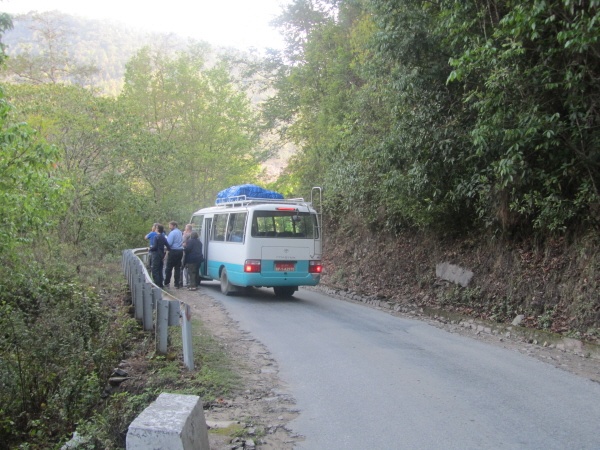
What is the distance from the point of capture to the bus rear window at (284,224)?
13141 mm

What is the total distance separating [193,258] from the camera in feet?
49.8

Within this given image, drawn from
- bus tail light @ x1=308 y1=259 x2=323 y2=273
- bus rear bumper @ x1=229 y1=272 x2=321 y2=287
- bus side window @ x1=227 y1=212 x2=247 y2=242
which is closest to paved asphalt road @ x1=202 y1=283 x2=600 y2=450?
bus rear bumper @ x1=229 y1=272 x2=321 y2=287

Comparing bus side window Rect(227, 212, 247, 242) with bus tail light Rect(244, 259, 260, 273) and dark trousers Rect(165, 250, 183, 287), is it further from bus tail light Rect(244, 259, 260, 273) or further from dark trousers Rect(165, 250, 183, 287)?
dark trousers Rect(165, 250, 183, 287)

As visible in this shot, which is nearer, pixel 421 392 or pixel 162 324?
pixel 421 392

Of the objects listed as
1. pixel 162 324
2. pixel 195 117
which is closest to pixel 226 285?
pixel 162 324

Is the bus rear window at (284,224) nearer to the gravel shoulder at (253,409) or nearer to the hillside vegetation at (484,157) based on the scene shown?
the hillside vegetation at (484,157)

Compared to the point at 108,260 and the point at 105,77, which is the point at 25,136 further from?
the point at 105,77

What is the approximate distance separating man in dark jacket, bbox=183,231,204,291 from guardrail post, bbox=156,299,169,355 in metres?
8.60

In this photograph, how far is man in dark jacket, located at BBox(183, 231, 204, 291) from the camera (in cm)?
1516

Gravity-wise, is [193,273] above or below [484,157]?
below

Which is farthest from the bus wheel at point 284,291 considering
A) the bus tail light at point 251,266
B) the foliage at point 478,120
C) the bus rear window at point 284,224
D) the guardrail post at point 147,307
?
the guardrail post at point 147,307

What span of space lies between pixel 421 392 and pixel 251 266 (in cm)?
764

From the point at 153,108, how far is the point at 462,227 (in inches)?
1025

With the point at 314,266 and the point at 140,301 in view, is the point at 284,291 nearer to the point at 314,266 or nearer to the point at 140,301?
the point at 314,266
